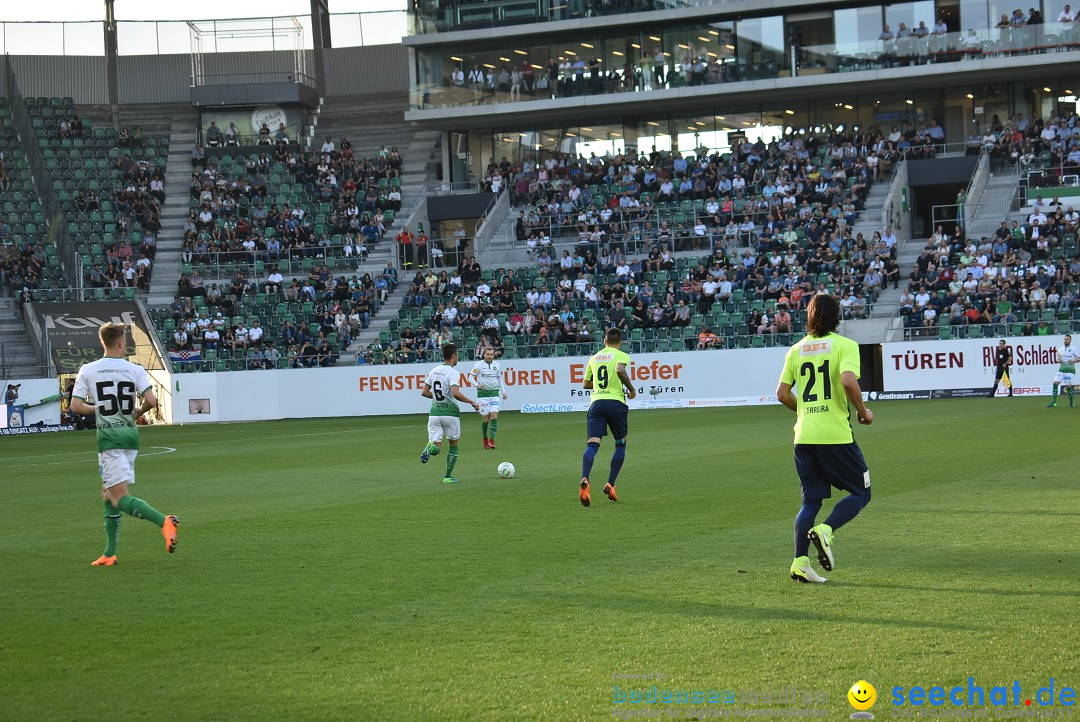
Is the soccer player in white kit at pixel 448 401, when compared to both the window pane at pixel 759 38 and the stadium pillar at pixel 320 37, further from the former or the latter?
the stadium pillar at pixel 320 37

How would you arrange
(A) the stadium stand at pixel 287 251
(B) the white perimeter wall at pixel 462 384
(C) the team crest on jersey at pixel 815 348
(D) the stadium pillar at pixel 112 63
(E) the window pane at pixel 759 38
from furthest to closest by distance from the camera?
(D) the stadium pillar at pixel 112 63 → (E) the window pane at pixel 759 38 → (A) the stadium stand at pixel 287 251 → (B) the white perimeter wall at pixel 462 384 → (C) the team crest on jersey at pixel 815 348

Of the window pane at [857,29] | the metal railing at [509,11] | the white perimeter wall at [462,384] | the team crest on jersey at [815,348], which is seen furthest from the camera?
the metal railing at [509,11]

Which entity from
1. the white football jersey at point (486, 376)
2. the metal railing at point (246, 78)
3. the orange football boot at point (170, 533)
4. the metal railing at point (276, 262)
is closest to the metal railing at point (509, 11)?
the metal railing at point (246, 78)

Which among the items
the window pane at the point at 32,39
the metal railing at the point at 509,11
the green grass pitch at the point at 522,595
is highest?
the window pane at the point at 32,39

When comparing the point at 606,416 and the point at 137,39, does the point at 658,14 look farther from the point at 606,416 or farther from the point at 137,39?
the point at 606,416

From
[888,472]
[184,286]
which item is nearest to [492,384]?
[888,472]

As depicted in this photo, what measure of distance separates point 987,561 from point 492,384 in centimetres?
1871

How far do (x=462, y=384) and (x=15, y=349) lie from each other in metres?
17.2

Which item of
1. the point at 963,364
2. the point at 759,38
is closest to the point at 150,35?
the point at 759,38

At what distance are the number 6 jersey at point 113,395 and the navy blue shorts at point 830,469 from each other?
19.3 ft

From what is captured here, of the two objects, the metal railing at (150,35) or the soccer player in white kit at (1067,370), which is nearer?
the soccer player in white kit at (1067,370)

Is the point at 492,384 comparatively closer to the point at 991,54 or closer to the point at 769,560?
the point at 769,560

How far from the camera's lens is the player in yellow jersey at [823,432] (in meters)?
9.20

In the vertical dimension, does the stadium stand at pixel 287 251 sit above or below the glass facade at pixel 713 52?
below
